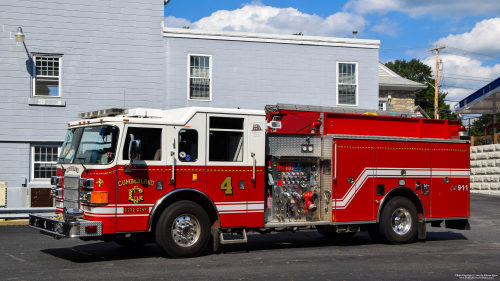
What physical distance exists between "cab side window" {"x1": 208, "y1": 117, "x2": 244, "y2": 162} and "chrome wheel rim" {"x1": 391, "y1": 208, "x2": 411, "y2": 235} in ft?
13.3

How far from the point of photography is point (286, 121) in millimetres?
11438

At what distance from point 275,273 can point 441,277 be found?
2528 millimetres

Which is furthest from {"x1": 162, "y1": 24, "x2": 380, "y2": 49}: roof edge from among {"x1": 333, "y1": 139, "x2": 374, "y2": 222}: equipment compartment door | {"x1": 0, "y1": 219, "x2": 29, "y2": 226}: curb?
{"x1": 333, "y1": 139, "x2": 374, "y2": 222}: equipment compartment door

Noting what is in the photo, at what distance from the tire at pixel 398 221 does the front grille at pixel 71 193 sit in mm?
6327

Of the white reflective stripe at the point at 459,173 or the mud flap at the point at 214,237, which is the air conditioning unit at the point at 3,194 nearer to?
the mud flap at the point at 214,237

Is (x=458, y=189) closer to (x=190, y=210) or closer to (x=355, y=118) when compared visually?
(x=355, y=118)

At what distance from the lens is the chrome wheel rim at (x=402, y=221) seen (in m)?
11.8

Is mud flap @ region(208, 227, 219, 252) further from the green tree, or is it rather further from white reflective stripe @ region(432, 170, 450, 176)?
the green tree

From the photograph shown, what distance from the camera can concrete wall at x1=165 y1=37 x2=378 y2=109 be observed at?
18703mm

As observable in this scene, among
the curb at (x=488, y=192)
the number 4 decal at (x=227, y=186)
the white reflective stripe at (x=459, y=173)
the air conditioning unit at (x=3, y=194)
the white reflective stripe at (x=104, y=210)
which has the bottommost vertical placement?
the curb at (x=488, y=192)

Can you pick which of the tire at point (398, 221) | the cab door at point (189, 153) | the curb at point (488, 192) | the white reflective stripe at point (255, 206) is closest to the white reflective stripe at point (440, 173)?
the tire at point (398, 221)

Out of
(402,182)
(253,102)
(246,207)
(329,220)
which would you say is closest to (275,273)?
(246,207)

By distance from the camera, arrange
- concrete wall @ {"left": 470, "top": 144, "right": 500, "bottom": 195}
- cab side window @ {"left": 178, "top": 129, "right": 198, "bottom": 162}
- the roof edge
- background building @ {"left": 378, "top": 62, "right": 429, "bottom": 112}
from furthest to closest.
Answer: background building @ {"left": 378, "top": 62, "right": 429, "bottom": 112} → concrete wall @ {"left": 470, "top": 144, "right": 500, "bottom": 195} → the roof edge → cab side window @ {"left": 178, "top": 129, "right": 198, "bottom": 162}

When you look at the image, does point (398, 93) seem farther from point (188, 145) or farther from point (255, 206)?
point (188, 145)
